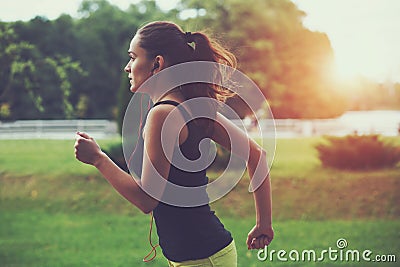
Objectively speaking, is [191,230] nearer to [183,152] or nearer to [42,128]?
[183,152]

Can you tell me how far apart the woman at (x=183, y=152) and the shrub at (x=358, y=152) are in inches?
131

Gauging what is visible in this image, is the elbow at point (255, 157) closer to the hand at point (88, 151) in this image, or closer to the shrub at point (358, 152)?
the hand at point (88, 151)

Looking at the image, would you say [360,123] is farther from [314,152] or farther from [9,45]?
[9,45]

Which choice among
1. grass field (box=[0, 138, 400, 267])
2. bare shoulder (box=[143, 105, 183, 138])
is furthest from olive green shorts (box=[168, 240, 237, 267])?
grass field (box=[0, 138, 400, 267])

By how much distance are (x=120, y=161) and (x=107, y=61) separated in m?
0.71

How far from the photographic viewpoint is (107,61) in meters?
4.23

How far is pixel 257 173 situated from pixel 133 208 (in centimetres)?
303

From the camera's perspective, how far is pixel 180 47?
1207mm

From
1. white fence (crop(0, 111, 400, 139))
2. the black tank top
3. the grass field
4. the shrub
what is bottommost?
the grass field

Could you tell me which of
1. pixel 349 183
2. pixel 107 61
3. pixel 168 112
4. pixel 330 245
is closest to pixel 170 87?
pixel 168 112

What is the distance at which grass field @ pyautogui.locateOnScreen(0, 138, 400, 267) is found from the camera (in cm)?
382
